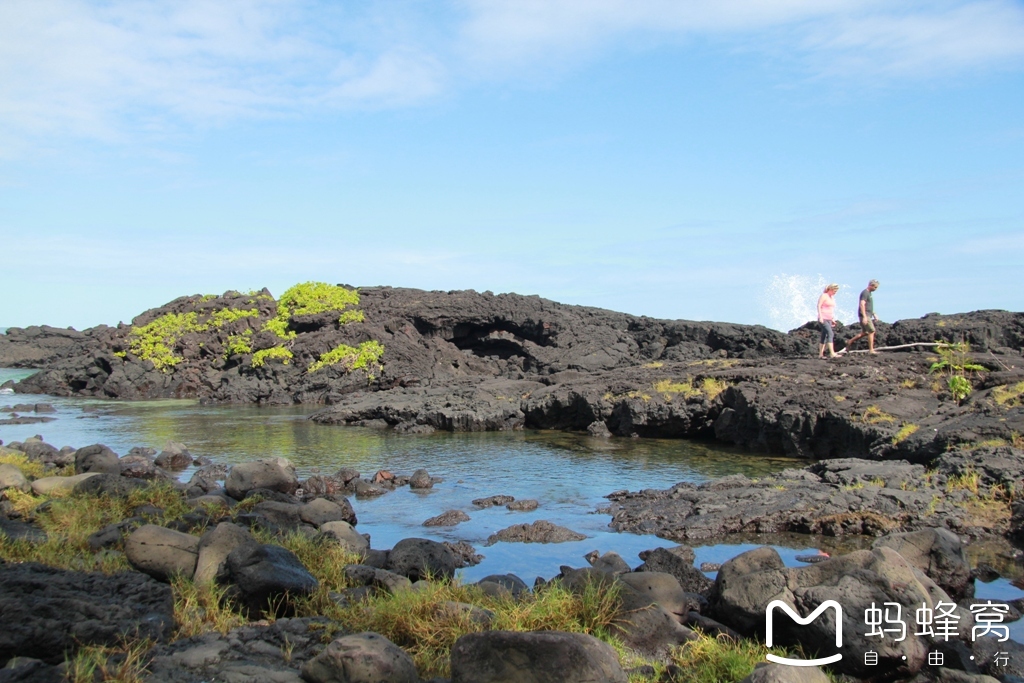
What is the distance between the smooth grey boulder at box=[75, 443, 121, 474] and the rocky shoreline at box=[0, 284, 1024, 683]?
0.06 m

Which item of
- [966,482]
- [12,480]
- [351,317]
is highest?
[351,317]

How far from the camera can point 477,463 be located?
69.9ft

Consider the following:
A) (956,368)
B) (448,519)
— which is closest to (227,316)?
(448,519)

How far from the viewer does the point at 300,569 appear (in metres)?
8.88

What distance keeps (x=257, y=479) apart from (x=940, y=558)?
11.3 metres

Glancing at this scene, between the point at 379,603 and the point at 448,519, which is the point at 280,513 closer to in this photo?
the point at 448,519

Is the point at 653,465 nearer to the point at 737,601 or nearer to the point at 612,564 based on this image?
the point at 612,564

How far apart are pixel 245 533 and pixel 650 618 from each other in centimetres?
460

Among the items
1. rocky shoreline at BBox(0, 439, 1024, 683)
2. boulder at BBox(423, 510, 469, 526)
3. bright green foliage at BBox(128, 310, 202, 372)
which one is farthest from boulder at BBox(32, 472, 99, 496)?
bright green foliage at BBox(128, 310, 202, 372)

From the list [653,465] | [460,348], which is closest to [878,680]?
[653,465]

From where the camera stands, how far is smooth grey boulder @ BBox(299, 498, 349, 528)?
13125 millimetres

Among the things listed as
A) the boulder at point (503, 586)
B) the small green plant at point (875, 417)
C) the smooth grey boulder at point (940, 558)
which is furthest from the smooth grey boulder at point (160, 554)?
the small green plant at point (875, 417)

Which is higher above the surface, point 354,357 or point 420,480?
point 354,357

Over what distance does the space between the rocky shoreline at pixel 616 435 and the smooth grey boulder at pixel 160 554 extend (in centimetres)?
3
